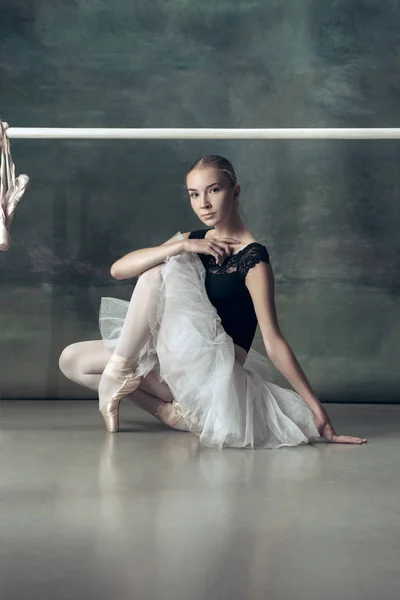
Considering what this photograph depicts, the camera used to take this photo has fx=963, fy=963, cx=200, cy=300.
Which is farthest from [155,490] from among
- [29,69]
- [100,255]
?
[29,69]

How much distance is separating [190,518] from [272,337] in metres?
0.99

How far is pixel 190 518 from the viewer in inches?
86.4

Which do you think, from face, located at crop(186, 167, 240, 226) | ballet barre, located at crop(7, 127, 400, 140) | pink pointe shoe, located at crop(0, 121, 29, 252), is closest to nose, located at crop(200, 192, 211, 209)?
face, located at crop(186, 167, 240, 226)

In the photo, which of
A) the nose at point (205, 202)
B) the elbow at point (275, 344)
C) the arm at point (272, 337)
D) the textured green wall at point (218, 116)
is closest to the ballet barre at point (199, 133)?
the nose at point (205, 202)

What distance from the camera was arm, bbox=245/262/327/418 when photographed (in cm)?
306

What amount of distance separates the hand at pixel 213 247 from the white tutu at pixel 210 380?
0.08 meters

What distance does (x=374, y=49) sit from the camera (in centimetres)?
414

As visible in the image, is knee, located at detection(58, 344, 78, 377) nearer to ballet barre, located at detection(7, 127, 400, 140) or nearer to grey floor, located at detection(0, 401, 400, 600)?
grey floor, located at detection(0, 401, 400, 600)

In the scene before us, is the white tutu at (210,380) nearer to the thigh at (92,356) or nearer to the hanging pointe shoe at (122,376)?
the hanging pointe shoe at (122,376)

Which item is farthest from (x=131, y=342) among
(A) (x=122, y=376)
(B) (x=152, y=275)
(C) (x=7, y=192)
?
(C) (x=7, y=192)

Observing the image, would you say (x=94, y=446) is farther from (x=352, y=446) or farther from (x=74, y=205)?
(x=74, y=205)

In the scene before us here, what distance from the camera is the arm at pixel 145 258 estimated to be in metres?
3.19

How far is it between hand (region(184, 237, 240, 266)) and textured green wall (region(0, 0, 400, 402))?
99 centimetres

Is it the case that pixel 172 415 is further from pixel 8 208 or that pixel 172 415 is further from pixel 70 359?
pixel 8 208
